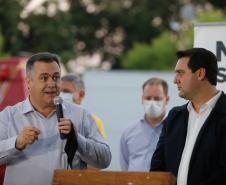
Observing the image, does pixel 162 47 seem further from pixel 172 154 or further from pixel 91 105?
pixel 172 154

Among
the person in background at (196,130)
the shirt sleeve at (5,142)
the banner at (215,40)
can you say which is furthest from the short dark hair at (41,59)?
the banner at (215,40)

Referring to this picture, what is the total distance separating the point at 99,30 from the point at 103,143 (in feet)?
178

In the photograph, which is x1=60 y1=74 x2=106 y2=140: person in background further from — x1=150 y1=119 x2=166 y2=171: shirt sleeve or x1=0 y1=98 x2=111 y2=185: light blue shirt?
x1=150 y1=119 x2=166 y2=171: shirt sleeve

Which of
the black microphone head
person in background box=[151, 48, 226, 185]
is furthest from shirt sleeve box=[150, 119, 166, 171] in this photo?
the black microphone head

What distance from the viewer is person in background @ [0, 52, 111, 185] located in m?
6.61

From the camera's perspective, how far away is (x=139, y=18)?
194 ft

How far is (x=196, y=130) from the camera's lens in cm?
630

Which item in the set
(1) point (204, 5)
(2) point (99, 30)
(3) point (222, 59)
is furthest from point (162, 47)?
(3) point (222, 59)

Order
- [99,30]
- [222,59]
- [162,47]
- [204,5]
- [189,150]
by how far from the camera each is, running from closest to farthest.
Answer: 1. [189,150]
2. [222,59]
3. [162,47]
4. [204,5]
5. [99,30]

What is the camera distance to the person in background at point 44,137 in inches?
260

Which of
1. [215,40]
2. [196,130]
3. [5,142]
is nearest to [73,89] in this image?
[215,40]

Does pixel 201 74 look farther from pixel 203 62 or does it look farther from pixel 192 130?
pixel 192 130

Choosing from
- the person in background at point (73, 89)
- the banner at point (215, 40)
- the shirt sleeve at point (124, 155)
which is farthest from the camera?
the person in background at point (73, 89)

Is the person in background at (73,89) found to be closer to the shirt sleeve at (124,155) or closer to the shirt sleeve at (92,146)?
the shirt sleeve at (124,155)
